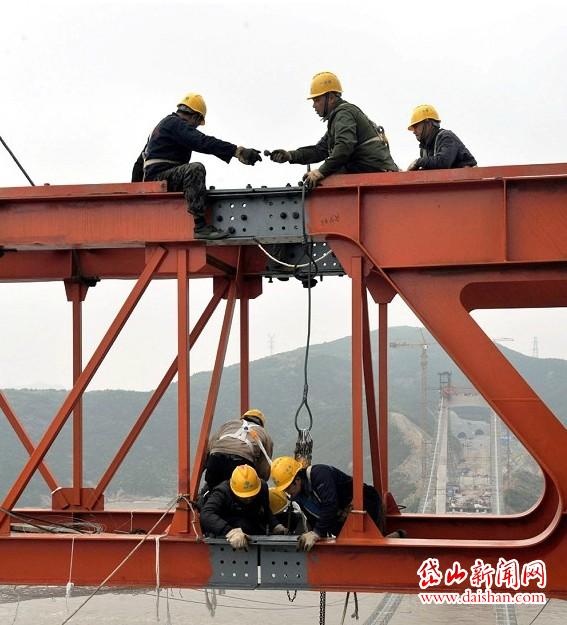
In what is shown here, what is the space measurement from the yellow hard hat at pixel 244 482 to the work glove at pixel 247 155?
2.74 metres

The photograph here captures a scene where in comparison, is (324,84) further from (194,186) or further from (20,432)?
(20,432)

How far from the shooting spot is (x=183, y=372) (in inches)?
320

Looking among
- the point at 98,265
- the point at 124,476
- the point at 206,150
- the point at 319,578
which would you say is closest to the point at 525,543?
the point at 319,578

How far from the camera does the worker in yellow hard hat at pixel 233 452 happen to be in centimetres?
856

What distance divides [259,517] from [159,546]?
3.04 feet

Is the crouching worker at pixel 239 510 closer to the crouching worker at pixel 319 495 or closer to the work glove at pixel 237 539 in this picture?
the work glove at pixel 237 539

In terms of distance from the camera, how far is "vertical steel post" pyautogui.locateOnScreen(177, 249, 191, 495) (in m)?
8.01

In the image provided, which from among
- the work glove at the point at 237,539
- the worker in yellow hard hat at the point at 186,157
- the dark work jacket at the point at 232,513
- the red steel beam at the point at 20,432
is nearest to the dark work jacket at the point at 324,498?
the dark work jacket at the point at 232,513

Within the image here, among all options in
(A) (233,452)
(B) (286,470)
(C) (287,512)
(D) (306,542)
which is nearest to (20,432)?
(A) (233,452)

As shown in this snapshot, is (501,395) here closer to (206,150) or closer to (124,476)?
(206,150)

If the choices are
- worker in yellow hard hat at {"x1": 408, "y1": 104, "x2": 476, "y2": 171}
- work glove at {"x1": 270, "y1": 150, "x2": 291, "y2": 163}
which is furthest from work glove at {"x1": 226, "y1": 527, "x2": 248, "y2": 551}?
worker in yellow hard hat at {"x1": 408, "y1": 104, "x2": 476, "y2": 171}

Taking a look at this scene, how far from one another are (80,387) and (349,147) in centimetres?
318

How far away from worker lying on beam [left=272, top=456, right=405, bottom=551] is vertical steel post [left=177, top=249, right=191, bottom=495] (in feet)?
3.02

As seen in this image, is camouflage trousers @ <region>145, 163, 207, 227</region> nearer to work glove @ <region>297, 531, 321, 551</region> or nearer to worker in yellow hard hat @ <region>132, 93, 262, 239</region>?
worker in yellow hard hat @ <region>132, 93, 262, 239</region>
